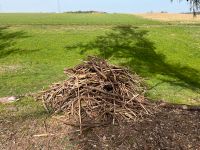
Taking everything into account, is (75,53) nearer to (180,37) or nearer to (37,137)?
(180,37)

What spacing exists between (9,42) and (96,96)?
1545 cm

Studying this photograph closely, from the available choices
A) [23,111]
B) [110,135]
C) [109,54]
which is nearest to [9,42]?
[109,54]

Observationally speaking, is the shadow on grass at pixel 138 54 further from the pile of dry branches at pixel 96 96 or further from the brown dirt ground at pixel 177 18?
the brown dirt ground at pixel 177 18

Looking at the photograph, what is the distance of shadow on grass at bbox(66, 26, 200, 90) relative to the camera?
1791 centimetres

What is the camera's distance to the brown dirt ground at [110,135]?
7.85m

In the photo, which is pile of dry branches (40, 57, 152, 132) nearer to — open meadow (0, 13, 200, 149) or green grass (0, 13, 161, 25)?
open meadow (0, 13, 200, 149)

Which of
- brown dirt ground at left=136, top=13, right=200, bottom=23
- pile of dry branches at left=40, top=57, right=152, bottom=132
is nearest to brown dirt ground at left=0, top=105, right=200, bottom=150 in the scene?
pile of dry branches at left=40, top=57, right=152, bottom=132

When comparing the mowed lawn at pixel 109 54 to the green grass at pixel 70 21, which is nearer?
the mowed lawn at pixel 109 54

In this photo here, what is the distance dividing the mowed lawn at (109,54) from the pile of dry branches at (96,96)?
2073mm

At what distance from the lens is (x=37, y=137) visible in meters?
8.29

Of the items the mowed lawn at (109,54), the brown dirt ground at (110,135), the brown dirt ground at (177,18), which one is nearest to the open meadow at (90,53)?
the mowed lawn at (109,54)

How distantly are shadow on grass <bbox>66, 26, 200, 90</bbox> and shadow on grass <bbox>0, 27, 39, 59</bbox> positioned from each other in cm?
261

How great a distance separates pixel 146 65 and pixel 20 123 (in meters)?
11.1

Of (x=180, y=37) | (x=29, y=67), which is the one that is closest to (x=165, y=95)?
(x=29, y=67)
